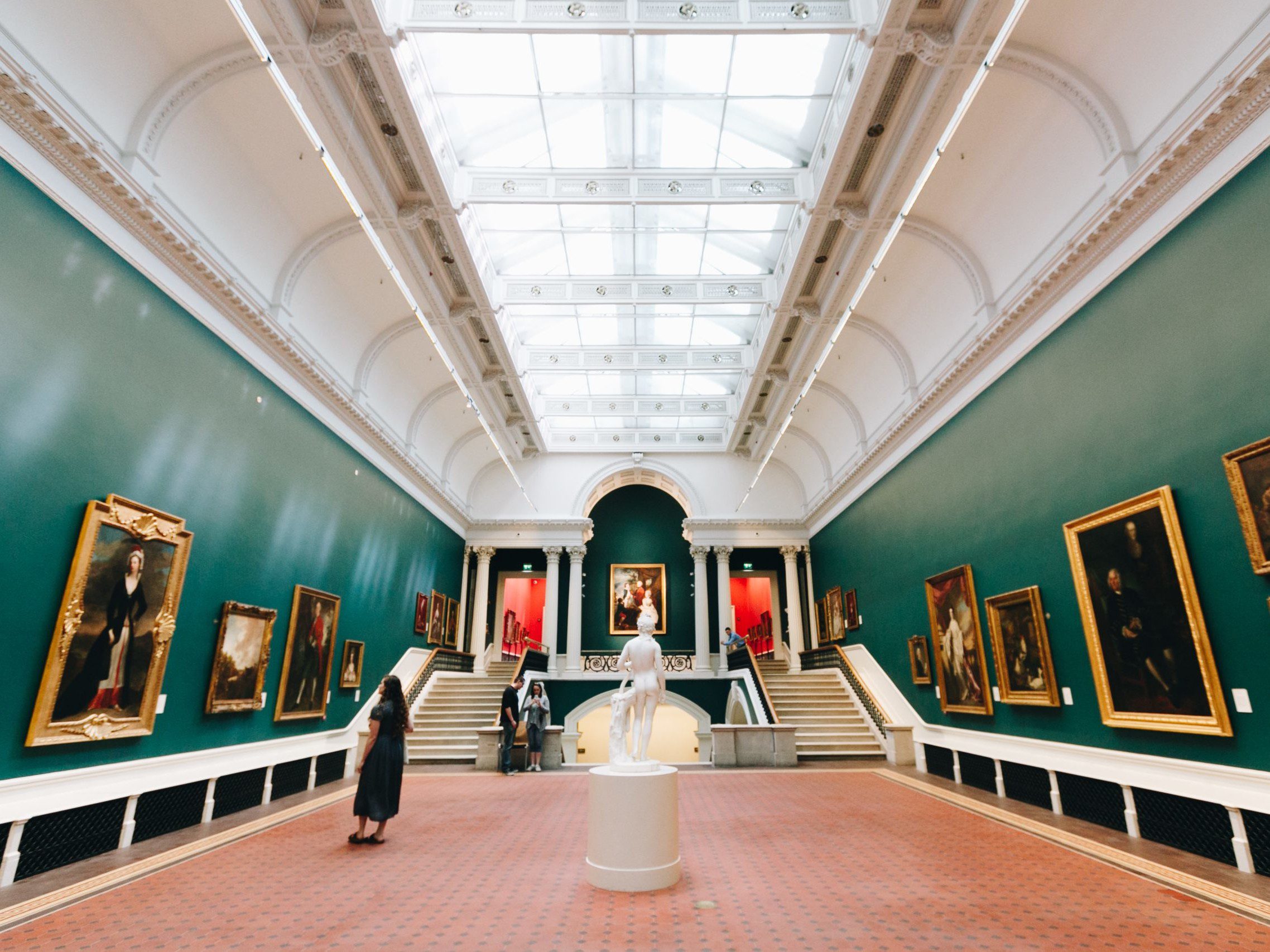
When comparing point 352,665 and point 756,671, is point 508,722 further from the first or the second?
point 756,671

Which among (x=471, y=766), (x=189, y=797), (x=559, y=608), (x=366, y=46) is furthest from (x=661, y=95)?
(x=559, y=608)

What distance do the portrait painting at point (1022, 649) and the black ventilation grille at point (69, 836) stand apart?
10494 mm

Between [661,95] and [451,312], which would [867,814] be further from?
[451,312]

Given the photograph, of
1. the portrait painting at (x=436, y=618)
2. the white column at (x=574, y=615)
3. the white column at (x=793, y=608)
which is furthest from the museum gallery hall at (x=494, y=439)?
the white column at (x=793, y=608)

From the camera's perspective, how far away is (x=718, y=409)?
827 inches

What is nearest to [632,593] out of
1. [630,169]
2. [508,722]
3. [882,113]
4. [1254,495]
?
[508,722]

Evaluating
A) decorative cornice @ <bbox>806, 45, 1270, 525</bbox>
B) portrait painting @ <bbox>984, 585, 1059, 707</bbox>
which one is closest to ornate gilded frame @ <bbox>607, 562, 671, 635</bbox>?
portrait painting @ <bbox>984, 585, 1059, 707</bbox>

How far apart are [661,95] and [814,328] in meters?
5.71

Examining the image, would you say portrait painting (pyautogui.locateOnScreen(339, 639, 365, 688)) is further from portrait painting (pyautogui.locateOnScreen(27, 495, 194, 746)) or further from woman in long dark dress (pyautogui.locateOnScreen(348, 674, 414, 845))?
woman in long dark dress (pyautogui.locateOnScreen(348, 674, 414, 845))

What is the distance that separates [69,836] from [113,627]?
1868 millimetres

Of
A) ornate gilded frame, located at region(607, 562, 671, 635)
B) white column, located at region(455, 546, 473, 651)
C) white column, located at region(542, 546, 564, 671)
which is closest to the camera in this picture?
white column, located at region(542, 546, 564, 671)

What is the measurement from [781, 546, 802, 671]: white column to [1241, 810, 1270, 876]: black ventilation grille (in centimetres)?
1523

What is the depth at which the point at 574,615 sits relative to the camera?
2095 cm

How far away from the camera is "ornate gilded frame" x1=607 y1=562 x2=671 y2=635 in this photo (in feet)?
75.6
